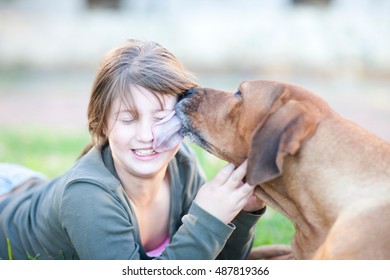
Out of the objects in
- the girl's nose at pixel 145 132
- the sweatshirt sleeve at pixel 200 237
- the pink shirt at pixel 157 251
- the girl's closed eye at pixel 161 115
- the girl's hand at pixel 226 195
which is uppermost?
the girl's closed eye at pixel 161 115

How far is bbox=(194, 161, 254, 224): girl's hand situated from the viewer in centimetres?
347

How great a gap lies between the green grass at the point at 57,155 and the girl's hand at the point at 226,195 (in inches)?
52.9

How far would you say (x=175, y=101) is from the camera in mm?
3760

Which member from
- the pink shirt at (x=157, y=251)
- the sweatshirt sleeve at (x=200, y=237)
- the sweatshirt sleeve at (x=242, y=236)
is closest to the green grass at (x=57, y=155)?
the sweatshirt sleeve at (x=242, y=236)

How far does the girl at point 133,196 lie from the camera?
3518 millimetres

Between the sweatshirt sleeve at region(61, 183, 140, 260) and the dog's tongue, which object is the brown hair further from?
the sweatshirt sleeve at region(61, 183, 140, 260)

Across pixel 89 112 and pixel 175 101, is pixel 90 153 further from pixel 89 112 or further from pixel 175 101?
pixel 175 101

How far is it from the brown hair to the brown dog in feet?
1.66

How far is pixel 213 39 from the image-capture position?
1537 cm

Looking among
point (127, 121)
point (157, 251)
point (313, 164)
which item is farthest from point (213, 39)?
point (313, 164)

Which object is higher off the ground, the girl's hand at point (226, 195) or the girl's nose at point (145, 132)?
the girl's nose at point (145, 132)

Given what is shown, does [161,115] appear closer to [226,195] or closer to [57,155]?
[226,195]

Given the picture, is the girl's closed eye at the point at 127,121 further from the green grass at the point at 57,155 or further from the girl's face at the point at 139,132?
the green grass at the point at 57,155

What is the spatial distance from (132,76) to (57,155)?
3.52 metres
